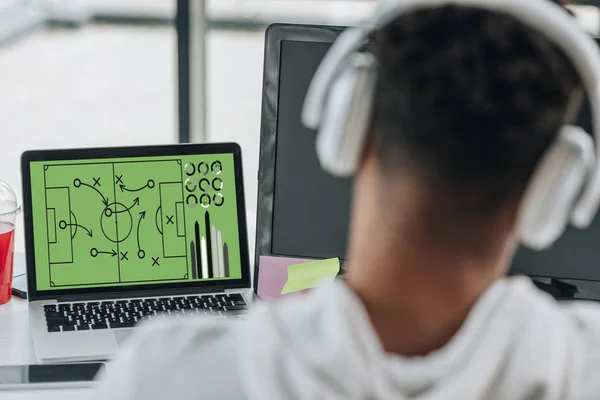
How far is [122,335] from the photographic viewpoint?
131 cm

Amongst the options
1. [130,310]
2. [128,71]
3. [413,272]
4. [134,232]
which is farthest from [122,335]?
[128,71]

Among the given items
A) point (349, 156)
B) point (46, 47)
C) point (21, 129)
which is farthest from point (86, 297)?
point (46, 47)

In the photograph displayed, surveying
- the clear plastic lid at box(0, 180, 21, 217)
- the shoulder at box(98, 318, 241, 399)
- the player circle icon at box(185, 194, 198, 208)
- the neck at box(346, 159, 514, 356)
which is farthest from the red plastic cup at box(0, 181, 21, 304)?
the neck at box(346, 159, 514, 356)

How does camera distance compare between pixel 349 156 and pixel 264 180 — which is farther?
pixel 264 180

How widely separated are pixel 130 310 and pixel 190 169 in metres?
0.24

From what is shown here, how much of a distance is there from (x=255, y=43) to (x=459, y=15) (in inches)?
196

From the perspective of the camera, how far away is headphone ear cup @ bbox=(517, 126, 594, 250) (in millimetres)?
632

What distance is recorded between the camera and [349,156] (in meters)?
0.67

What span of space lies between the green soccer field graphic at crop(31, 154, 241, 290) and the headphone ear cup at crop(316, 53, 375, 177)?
2.46 feet

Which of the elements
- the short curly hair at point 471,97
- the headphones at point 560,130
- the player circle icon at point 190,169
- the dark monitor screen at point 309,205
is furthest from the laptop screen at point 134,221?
the short curly hair at point 471,97

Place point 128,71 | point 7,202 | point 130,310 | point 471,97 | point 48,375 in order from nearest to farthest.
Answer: point 471,97, point 48,375, point 130,310, point 7,202, point 128,71

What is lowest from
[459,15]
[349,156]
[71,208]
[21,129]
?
[21,129]

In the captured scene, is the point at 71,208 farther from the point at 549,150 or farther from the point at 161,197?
the point at 549,150

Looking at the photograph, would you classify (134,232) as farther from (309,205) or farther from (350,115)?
(350,115)
